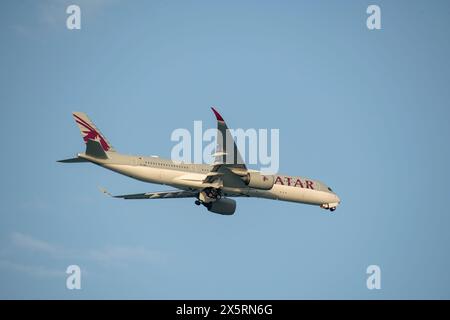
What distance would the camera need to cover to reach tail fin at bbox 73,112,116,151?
182 feet

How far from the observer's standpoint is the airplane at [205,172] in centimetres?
5275

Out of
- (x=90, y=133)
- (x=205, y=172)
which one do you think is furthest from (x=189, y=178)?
(x=90, y=133)

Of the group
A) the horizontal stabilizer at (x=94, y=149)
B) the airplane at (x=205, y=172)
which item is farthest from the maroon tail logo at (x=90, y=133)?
the horizontal stabilizer at (x=94, y=149)

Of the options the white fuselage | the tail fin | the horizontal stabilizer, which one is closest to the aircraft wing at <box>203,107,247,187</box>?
the white fuselage

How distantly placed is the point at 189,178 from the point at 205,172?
1434mm

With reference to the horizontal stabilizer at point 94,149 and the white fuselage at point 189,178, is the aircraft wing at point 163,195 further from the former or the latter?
the horizontal stabilizer at point 94,149

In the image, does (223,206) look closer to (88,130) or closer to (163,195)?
(163,195)

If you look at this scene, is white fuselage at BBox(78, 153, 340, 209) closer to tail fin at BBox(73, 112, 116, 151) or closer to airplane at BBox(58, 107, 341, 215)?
airplane at BBox(58, 107, 341, 215)

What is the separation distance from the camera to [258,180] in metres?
55.8
